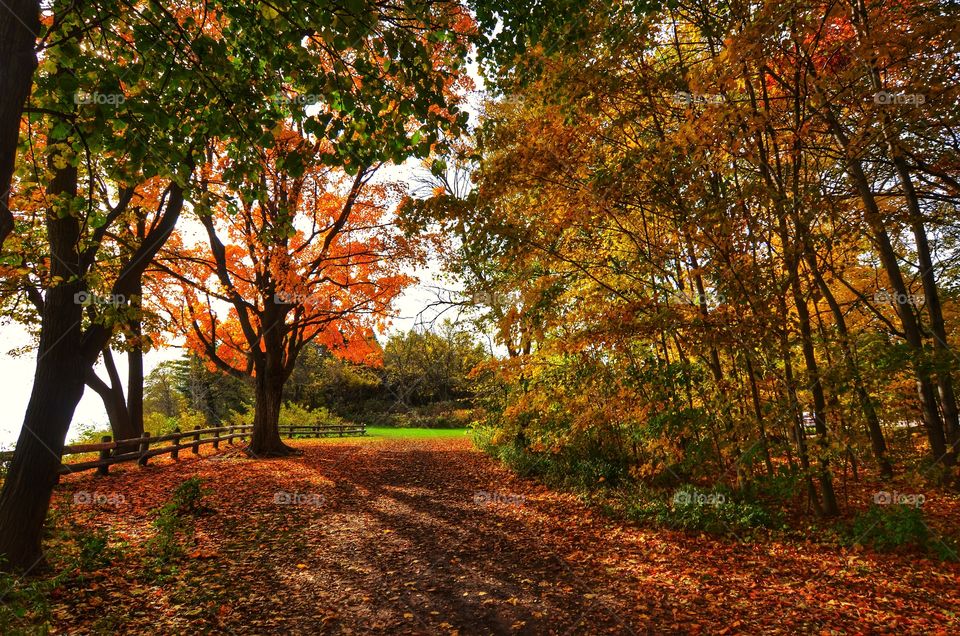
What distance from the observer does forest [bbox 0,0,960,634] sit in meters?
4.26

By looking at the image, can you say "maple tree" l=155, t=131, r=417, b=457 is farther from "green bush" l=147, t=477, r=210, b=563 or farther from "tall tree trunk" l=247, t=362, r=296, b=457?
"green bush" l=147, t=477, r=210, b=563

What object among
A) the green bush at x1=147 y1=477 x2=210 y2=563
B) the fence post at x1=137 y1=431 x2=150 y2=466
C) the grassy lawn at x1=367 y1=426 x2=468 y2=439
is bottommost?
the grassy lawn at x1=367 y1=426 x2=468 y2=439

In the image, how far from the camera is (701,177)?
648 cm

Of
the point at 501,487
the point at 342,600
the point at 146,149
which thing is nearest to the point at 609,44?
the point at 146,149

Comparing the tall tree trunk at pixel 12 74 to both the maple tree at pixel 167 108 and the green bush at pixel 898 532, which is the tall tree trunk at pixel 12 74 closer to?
the maple tree at pixel 167 108

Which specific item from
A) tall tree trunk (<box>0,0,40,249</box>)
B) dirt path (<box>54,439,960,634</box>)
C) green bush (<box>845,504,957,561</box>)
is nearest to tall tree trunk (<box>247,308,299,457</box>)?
dirt path (<box>54,439,960,634</box>)

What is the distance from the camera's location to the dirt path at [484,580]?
4.36m

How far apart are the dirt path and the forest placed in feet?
0.17

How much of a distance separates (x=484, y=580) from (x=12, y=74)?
21.4 ft

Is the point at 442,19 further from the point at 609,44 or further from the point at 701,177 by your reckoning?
the point at 701,177

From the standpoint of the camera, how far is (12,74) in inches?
→ 133

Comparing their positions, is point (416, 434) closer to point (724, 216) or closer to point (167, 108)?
point (724, 216)

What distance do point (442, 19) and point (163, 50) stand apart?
263cm

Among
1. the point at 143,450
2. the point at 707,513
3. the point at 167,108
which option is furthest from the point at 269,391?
the point at 707,513
